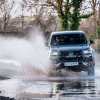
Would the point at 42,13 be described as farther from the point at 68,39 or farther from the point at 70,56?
the point at 70,56

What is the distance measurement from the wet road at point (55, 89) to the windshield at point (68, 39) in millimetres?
2327

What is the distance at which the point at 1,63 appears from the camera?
764 inches

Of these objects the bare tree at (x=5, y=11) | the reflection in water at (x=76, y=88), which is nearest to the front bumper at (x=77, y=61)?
the reflection in water at (x=76, y=88)

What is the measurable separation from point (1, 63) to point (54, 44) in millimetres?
2403

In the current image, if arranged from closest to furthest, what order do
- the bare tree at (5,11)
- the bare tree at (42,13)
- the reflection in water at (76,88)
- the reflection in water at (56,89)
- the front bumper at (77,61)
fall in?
the reflection in water at (56,89), the reflection in water at (76,88), the front bumper at (77,61), the bare tree at (42,13), the bare tree at (5,11)

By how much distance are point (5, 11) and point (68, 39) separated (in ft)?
93.4

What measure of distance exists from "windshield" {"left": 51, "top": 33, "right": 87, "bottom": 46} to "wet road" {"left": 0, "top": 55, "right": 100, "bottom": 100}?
233 cm

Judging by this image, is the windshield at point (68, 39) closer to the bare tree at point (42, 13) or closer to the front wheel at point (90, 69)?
the front wheel at point (90, 69)

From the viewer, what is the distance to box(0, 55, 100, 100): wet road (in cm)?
1154

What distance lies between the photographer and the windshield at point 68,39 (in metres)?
19.5

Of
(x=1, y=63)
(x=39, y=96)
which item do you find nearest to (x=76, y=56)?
(x=1, y=63)

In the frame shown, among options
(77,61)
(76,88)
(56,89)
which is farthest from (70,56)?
(56,89)

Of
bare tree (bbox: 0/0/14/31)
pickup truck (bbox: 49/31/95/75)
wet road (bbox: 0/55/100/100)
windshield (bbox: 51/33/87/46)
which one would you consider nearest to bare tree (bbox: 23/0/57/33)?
bare tree (bbox: 0/0/14/31)

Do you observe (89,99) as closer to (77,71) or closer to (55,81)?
(55,81)
